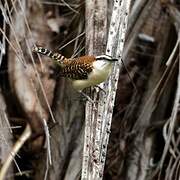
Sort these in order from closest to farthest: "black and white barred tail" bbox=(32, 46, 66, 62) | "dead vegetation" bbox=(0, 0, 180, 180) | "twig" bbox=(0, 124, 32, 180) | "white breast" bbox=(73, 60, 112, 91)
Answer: "white breast" bbox=(73, 60, 112, 91), "black and white barred tail" bbox=(32, 46, 66, 62), "dead vegetation" bbox=(0, 0, 180, 180), "twig" bbox=(0, 124, 32, 180)

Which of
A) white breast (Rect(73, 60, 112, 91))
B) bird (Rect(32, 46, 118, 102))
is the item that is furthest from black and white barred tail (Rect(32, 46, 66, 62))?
white breast (Rect(73, 60, 112, 91))

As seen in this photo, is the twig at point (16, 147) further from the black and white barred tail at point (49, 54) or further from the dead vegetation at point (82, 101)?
the black and white barred tail at point (49, 54)

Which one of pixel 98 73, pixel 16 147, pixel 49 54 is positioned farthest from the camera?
pixel 16 147

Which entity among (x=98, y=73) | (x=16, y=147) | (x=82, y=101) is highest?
(x=98, y=73)

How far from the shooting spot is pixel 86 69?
2066 millimetres

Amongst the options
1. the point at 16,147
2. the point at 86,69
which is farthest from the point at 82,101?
the point at 16,147

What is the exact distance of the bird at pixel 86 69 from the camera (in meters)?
1.95

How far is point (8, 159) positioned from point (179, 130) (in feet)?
2.96

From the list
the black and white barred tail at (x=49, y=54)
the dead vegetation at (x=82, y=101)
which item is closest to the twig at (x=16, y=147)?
the dead vegetation at (x=82, y=101)

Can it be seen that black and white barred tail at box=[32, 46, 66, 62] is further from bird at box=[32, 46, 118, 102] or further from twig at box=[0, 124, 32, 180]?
twig at box=[0, 124, 32, 180]

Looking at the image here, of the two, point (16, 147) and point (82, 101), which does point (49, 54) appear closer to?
point (82, 101)

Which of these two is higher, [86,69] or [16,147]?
[86,69]

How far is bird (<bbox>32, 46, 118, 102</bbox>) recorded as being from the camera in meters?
1.95

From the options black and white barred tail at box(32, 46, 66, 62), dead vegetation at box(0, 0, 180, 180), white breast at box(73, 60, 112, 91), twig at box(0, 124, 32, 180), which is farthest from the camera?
twig at box(0, 124, 32, 180)
